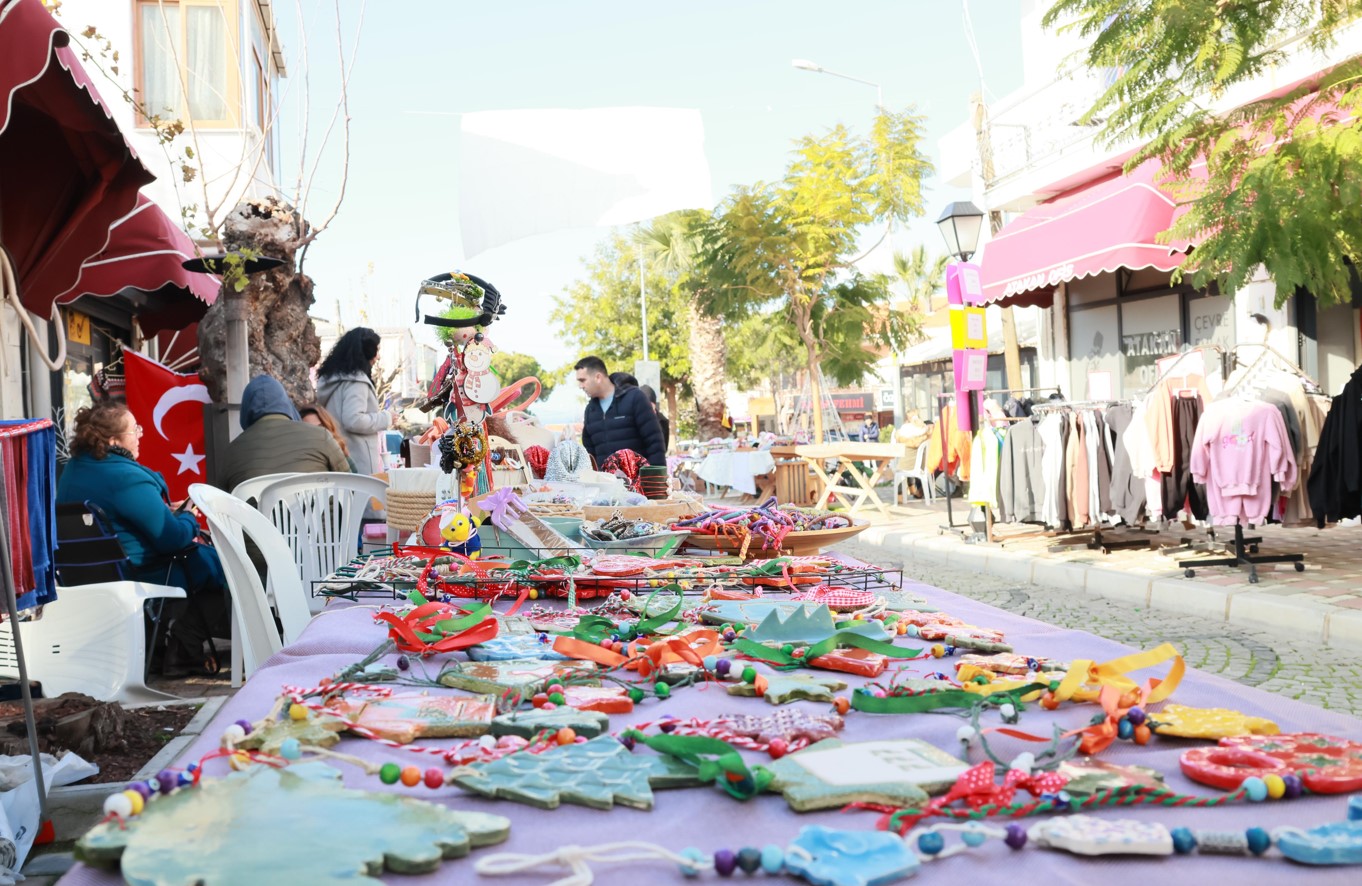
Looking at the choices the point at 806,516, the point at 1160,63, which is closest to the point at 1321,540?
the point at 1160,63

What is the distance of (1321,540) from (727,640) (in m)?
10.0

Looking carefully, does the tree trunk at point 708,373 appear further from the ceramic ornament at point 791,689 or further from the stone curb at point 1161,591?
the ceramic ornament at point 791,689

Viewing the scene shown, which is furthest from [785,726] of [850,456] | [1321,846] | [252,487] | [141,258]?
[850,456]

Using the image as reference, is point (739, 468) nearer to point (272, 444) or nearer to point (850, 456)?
point (850, 456)

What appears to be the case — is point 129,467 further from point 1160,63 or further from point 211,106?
point 211,106

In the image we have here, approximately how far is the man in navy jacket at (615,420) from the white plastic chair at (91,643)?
4.16 meters

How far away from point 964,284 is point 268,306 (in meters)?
6.97

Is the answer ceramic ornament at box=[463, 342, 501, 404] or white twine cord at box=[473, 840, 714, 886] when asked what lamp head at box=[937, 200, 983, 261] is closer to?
ceramic ornament at box=[463, 342, 501, 404]

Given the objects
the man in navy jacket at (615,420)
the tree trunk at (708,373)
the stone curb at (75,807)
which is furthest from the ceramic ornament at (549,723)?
the tree trunk at (708,373)

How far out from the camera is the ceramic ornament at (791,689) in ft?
5.31

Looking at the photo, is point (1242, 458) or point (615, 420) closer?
point (1242, 458)

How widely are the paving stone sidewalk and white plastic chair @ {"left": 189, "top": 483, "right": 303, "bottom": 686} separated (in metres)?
5.71

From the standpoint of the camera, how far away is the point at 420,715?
1.50 meters

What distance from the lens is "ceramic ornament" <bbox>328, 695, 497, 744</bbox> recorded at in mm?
1437
